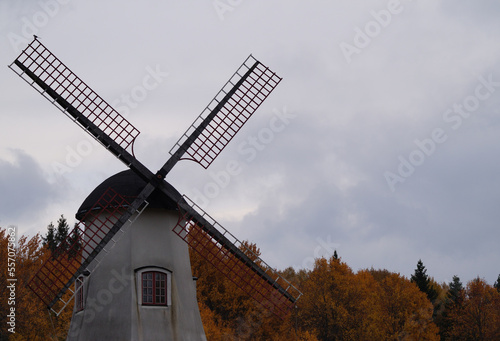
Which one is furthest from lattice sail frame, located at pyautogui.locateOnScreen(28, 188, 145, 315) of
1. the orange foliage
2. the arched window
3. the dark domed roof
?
the orange foliage

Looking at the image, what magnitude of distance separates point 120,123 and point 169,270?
5.24 metres

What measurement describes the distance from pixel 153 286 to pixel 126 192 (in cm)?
316

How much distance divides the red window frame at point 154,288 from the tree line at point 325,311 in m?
19.7

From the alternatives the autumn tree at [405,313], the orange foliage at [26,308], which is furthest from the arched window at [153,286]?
the autumn tree at [405,313]

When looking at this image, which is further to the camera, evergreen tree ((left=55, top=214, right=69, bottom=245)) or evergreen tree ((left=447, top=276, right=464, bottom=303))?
evergreen tree ((left=55, top=214, right=69, bottom=245))

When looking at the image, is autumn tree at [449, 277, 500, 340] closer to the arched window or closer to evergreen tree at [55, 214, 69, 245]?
the arched window

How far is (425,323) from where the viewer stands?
49938mm

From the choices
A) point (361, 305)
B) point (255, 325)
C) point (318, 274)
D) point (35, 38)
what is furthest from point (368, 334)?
point (35, 38)

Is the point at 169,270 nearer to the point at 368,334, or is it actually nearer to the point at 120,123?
the point at 120,123

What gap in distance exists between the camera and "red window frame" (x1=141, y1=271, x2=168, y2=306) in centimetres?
1839

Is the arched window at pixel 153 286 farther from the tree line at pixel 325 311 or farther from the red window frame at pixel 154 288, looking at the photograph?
the tree line at pixel 325 311

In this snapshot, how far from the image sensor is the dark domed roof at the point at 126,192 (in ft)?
63.5

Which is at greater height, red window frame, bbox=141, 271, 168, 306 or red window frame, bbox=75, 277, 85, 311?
red window frame, bbox=141, 271, 168, 306

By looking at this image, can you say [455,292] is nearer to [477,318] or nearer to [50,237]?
[477,318]
